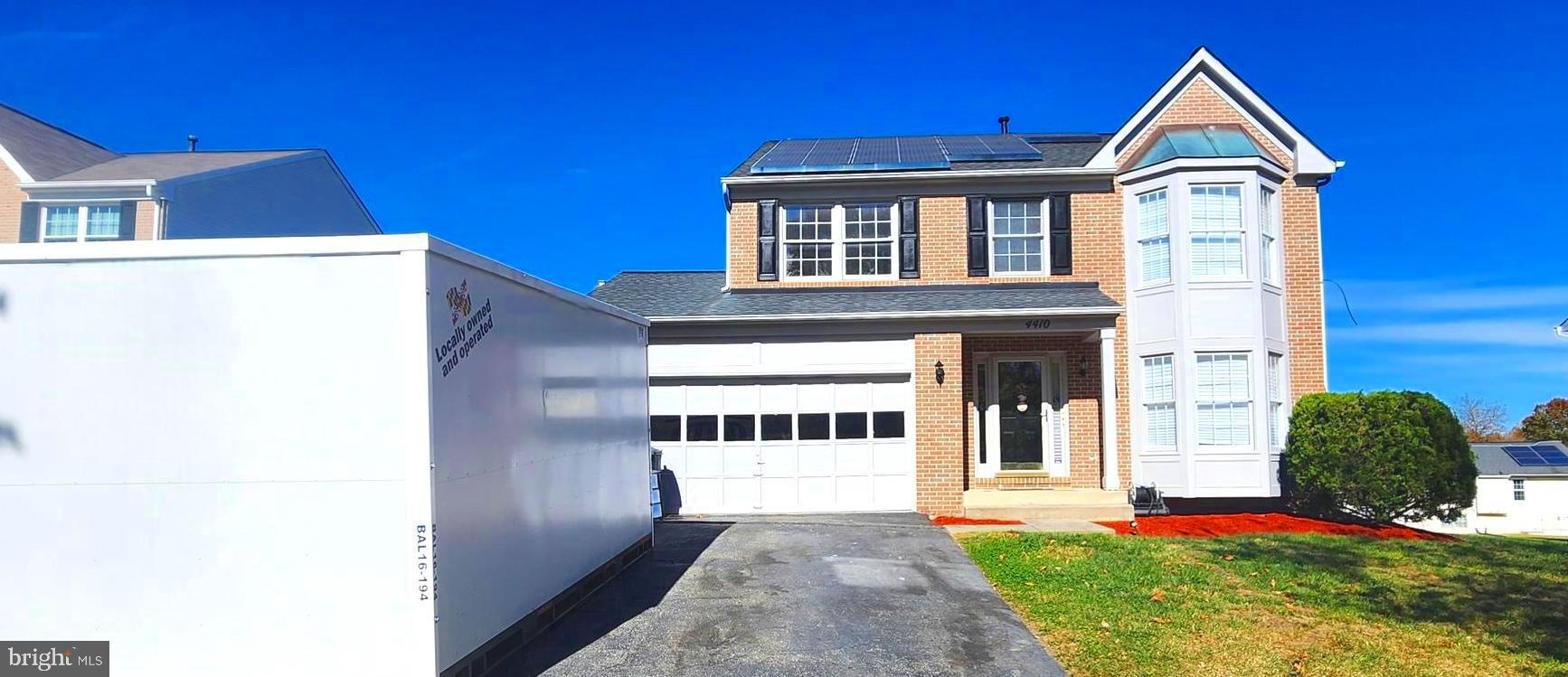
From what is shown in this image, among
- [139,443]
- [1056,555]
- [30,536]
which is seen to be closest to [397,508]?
[139,443]

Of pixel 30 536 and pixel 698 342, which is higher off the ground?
pixel 698 342

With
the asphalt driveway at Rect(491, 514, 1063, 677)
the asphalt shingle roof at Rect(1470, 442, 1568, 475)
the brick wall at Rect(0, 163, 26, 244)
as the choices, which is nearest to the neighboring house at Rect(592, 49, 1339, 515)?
the asphalt driveway at Rect(491, 514, 1063, 677)

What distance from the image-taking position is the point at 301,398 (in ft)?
17.2

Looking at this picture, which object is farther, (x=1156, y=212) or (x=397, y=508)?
(x=1156, y=212)

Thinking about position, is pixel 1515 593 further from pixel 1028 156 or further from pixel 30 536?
pixel 30 536

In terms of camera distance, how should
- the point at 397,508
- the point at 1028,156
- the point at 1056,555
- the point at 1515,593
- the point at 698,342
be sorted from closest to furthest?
1. the point at 397,508
2. the point at 1515,593
3. the point at 1056,555
4. the point at 698,342
5. the point at 1028,156

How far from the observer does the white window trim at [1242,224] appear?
1449 centimetres

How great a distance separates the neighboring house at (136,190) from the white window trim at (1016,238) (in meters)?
15.7

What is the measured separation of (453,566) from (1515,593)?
A: 29.5 feet

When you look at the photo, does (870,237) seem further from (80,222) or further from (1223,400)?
(80,222)

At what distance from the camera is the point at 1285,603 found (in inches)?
324

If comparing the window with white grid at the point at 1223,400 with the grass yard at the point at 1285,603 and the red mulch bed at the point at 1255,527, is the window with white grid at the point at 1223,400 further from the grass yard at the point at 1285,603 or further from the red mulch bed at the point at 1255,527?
the grass yard at the point at 1285,603

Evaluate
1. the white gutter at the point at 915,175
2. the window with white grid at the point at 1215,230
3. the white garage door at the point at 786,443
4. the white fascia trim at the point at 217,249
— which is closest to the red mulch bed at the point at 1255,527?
the white garage door at the point at 786,443

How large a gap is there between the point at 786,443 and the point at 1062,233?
5.62m
